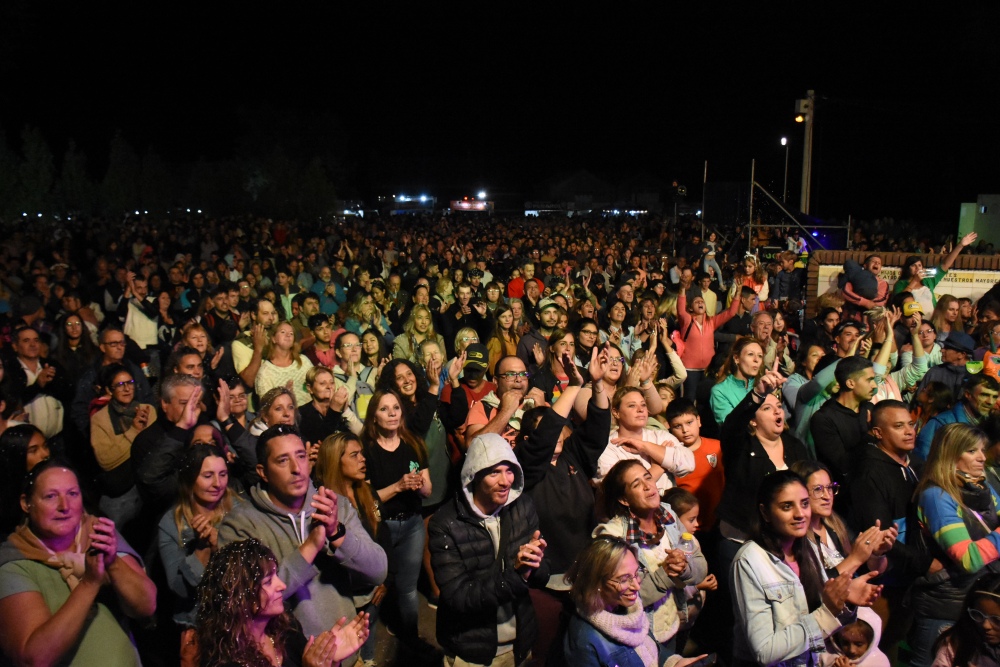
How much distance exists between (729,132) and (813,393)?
177ft

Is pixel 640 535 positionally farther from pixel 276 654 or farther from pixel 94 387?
pixel 94 387

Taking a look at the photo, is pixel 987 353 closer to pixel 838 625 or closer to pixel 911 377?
pixel 911 377

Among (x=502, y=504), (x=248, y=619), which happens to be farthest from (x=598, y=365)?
(x=248, y=619)

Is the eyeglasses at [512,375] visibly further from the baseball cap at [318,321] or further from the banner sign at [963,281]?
the banner sign at [963,281]

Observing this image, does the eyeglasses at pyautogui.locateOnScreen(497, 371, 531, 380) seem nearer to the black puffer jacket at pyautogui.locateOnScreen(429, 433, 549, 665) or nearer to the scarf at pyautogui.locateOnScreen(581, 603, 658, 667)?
the black puffer jacket at pyautogui.locateOnScreen(429, 433, 549, 665)

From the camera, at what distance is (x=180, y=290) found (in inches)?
397

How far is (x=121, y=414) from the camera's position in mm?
4750

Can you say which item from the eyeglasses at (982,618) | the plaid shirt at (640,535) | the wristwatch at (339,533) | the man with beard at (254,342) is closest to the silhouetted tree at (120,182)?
the man with beard at (254,342)

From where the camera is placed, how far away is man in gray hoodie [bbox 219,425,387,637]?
3115mm

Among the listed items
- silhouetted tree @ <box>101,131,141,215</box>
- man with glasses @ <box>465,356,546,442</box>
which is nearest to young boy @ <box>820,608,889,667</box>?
man with glasses @ <box>465,356,546,442</box>

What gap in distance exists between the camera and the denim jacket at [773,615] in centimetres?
292

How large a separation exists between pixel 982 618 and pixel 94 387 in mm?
5103

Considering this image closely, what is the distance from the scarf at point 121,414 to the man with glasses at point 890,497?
408 centimetres

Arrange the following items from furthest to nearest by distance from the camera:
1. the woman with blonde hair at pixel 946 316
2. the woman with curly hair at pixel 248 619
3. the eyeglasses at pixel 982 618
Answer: the woman with blonde hair at pixel 946 316 < the eyeglasses at pixel 982 618 < the woman with curly hair at pixel 248 619
